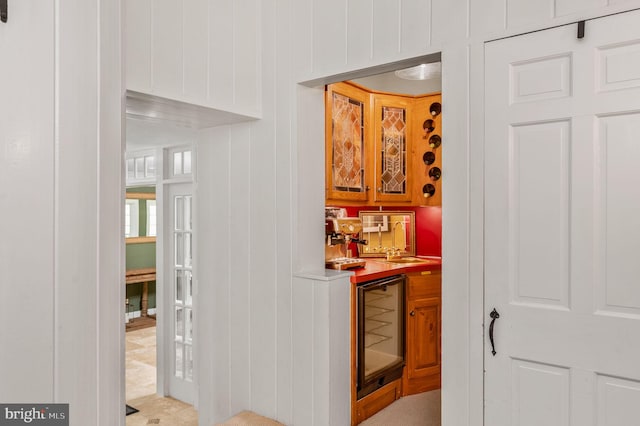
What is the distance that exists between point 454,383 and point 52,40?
1.95m

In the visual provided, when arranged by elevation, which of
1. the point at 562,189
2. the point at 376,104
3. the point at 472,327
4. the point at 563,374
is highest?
the point at 376,104

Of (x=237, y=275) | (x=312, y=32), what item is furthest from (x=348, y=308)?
(x=312, y=32)

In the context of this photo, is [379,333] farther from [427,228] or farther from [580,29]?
[580,29]

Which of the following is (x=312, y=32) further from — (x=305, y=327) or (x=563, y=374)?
(x=563, y=374)

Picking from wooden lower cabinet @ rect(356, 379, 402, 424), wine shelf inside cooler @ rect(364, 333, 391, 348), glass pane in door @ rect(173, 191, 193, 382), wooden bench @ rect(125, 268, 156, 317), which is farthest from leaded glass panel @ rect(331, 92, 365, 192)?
wooden bench @ rect(125, 268, 156, 317)

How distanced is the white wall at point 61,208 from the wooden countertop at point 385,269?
1.75 meters

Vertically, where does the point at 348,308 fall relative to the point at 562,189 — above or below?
below

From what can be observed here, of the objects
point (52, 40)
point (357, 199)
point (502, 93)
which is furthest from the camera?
point (357, 199)

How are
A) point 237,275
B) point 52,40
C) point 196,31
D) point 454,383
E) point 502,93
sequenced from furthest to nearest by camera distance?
point 237,275 < point 196,31 < point 454,383 < point 502,93 < point 52,40

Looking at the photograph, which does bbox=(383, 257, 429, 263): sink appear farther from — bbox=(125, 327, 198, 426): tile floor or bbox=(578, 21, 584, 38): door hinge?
bbox=(578, 21, 584, 38): door hinge

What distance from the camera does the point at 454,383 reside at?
6.40ft

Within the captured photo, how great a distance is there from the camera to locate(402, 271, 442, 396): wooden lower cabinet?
3379 mm

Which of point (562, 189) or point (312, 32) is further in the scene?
point (312, 32)

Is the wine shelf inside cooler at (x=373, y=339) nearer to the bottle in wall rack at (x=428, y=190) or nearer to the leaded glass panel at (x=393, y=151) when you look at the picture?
the leaded glass panel at (x=393, y=151)
